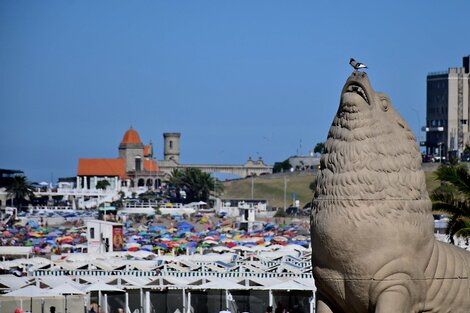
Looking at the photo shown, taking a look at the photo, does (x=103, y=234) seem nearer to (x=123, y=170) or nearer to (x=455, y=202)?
(x=455, y=202)

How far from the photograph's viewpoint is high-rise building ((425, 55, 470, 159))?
589 feet

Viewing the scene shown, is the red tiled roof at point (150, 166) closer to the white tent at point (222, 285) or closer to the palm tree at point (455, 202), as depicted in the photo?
the white tent at point (222, 285)

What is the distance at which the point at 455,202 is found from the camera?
19.8 metres

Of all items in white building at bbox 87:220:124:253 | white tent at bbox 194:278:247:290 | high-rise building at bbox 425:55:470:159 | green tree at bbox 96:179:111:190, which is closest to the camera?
white tent at bbox 194:278:247:290

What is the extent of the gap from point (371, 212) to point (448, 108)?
173 meters

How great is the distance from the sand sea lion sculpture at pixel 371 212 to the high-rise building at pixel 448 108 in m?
166

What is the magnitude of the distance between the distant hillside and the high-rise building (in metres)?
24.2

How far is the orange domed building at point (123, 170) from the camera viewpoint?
180 meters

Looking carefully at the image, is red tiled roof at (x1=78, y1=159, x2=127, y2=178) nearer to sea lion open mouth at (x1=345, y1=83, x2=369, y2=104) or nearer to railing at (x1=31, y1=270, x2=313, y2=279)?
railing at (x1=31, y1=270, x2=313, y2=279)

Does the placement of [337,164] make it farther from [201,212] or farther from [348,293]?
[201,212]

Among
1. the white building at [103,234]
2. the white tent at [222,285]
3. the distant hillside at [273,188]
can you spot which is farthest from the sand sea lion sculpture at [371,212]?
the distant hillside at [273,188]

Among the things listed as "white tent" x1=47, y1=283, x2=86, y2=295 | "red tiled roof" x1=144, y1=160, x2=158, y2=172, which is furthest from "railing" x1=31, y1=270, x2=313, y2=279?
"red tiled roof" x1=144, y1=160, x2=158, y2=172

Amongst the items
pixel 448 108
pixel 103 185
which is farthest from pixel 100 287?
pixel 448 108

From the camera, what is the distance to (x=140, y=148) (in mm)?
198750
